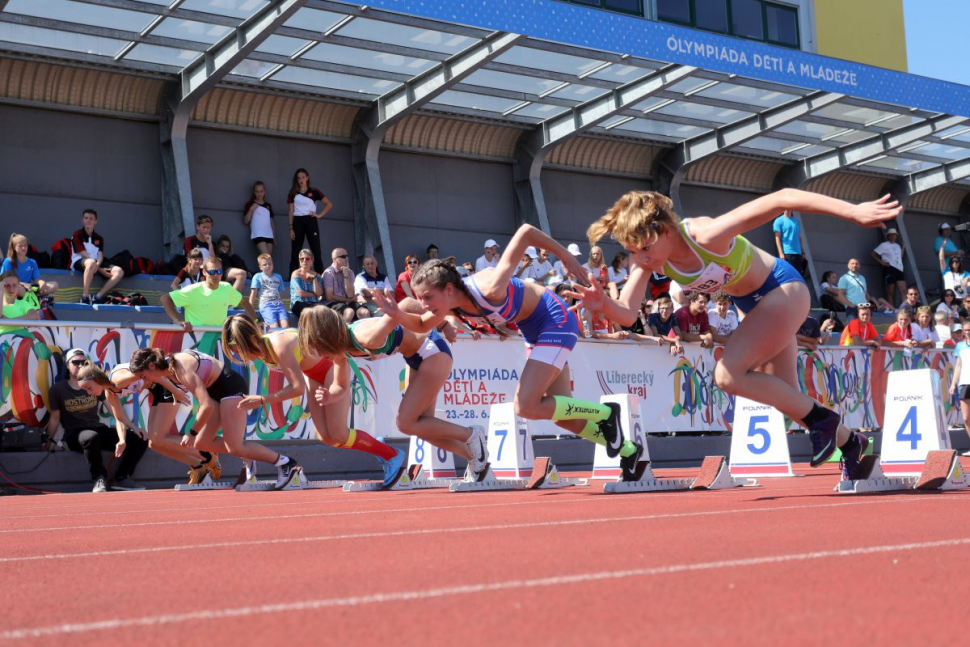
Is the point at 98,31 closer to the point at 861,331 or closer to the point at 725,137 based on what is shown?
the point at 725,137

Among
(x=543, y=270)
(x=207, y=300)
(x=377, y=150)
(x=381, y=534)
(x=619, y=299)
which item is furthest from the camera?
(x=377, y=150)

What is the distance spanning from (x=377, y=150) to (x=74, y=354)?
10.7 meters

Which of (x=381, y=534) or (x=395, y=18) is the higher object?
(x=395, y=18)

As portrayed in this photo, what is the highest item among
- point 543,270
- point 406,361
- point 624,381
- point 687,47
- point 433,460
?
point 687,47

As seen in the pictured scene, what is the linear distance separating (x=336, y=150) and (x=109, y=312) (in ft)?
25.4

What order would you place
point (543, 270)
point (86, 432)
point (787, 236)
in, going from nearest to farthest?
point (86, 432)
point (543, 270)
point (787, 236)

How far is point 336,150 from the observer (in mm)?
21906

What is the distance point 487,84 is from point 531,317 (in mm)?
12896

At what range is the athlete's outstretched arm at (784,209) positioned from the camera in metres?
5.76

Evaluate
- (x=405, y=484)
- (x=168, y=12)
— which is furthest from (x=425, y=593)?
(x=168, y=12)

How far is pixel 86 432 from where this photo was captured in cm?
1209

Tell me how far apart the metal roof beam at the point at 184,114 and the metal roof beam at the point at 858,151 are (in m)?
13.9

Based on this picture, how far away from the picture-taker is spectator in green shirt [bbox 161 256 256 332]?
1386 cm

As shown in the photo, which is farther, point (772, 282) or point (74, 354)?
point (74, 354)
